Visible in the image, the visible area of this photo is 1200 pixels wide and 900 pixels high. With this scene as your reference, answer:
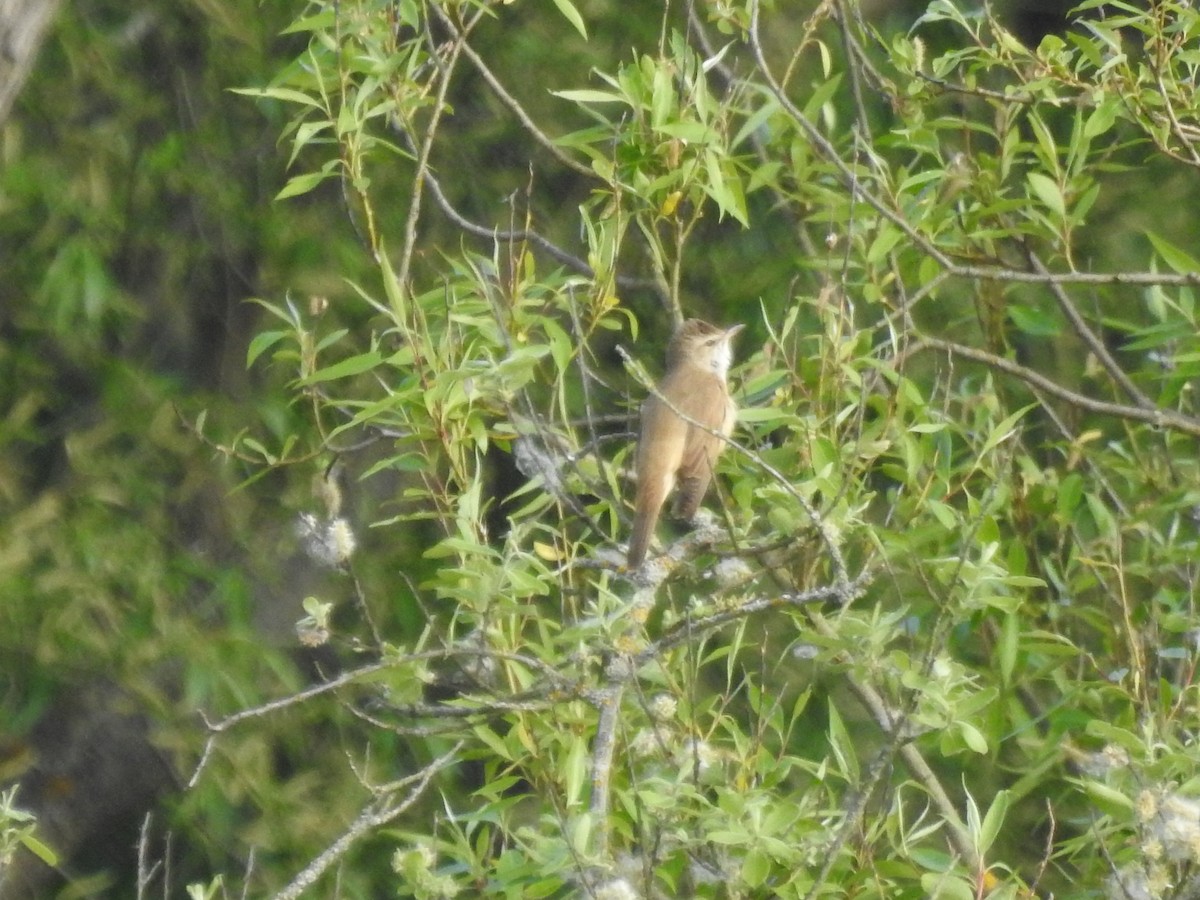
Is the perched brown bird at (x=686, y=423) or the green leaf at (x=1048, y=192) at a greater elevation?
the green leaf at (x=1048, y=192)

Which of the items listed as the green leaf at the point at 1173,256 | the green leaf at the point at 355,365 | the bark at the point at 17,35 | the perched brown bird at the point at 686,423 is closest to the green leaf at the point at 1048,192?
the green leaf at the point at 1173,256

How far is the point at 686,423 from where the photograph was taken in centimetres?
474

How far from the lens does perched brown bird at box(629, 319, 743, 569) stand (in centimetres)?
457

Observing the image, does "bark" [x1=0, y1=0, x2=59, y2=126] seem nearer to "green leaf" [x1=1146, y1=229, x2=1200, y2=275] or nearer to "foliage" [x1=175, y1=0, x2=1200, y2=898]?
"foliage" [x1=175, y1=0, x2=1200, y2=898]

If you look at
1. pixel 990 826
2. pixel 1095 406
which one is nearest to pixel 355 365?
pixel 990 826

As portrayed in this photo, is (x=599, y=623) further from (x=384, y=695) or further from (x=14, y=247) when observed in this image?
(x=14, y=247)

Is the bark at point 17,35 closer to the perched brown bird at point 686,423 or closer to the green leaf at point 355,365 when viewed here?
the green leaf at point 355,365

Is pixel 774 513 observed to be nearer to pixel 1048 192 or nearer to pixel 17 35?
pixel 1048 192

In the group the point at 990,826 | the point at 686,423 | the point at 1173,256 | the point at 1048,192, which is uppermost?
the point at 1048,192

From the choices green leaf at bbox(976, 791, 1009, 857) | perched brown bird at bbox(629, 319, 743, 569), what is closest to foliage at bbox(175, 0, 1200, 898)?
green leaf at bbox(976, 791, 1009, 857)

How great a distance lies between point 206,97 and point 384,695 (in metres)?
3.36

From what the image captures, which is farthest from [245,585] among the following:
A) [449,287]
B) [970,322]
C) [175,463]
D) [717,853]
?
[717,853]

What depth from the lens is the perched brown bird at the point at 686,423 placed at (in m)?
4.57

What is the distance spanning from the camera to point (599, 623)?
3.41 metres
